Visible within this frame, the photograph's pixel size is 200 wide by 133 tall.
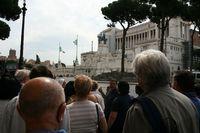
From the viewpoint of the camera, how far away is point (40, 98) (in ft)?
6.43

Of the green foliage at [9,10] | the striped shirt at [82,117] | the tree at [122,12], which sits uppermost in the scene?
the tree at [122,12]

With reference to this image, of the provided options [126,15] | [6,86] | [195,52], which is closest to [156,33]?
[195,52]

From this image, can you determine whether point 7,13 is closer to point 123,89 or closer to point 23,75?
point 123,89

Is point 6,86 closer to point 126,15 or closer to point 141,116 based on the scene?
point 141,116

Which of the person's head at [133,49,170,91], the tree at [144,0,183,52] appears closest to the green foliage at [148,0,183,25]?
the tree at [144,0,183,52]

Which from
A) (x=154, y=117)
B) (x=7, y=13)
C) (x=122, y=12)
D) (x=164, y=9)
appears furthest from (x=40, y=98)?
Result: (x=122, y=12)

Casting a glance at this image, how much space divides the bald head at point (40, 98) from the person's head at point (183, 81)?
2.08 m

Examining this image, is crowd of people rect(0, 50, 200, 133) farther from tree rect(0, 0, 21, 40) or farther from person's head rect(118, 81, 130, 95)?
tree rect(0, 0, 21, 40)

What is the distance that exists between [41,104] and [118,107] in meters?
3.02

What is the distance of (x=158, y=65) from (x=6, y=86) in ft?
10.9

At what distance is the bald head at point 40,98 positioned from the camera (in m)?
1.94

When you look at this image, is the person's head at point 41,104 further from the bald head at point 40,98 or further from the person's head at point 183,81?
the person's head at point 183,81

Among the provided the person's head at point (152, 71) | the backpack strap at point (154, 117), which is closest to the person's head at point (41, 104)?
the backpack strap at point (154, 117)

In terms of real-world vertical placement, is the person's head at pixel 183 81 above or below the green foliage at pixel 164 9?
below
